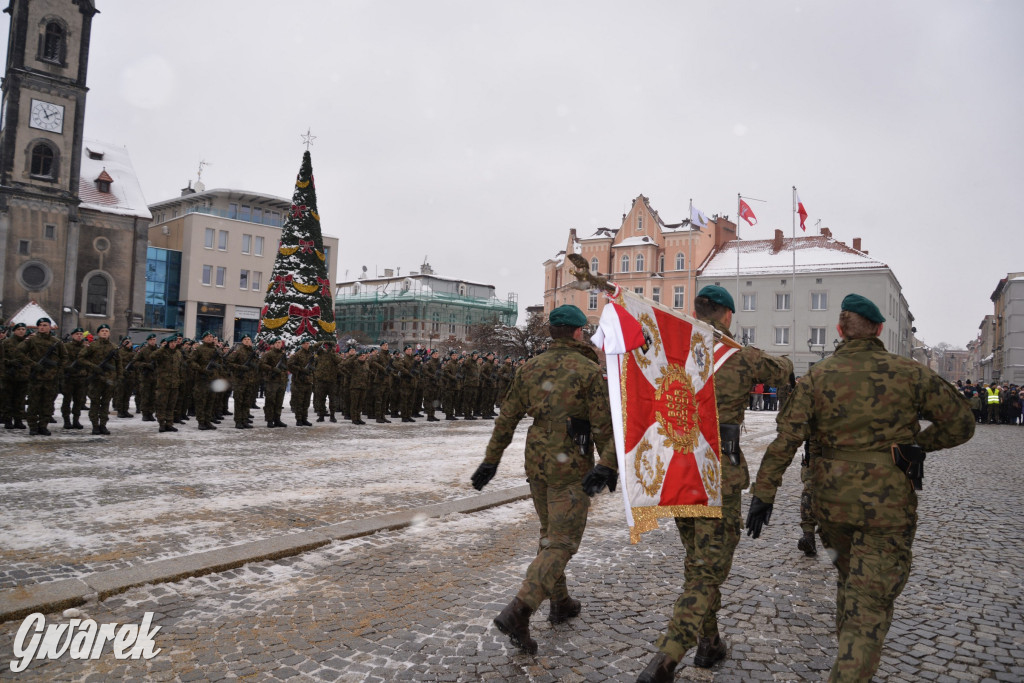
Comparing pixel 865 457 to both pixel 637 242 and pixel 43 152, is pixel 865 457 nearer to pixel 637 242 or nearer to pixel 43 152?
pixel 43 152

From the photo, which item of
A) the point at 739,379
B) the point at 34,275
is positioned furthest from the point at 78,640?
the point at 34,275

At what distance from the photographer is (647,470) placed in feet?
12.2

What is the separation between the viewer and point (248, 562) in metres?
5.47

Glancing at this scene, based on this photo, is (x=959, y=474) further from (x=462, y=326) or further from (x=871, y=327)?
(x=462, y=326)

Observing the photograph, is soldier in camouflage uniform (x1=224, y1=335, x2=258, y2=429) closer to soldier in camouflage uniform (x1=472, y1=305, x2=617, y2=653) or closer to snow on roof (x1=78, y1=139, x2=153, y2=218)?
soldier in camouflage uniform (x1=472, y1=305, x2=617, y2=653)

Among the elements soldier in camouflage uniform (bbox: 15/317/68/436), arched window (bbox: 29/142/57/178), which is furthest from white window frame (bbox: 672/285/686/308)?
soldier in camouflage uniform (bbox: 15/317/68/436)

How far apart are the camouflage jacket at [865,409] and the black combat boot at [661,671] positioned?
964mm

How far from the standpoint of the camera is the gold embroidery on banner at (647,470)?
145 inches

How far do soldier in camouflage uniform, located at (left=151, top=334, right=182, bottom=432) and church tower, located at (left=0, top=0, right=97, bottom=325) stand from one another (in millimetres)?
32603

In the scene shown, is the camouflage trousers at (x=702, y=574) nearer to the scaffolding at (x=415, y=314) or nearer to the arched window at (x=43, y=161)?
the arched window at (x=43, y=161)

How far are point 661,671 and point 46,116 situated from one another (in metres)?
49.9

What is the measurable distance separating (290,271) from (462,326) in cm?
7085

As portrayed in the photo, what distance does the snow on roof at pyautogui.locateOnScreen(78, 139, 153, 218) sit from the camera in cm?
4666

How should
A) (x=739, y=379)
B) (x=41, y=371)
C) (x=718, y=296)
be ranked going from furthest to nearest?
(x=41, y=371), (x=718, y=296), (x=739, y=379)
